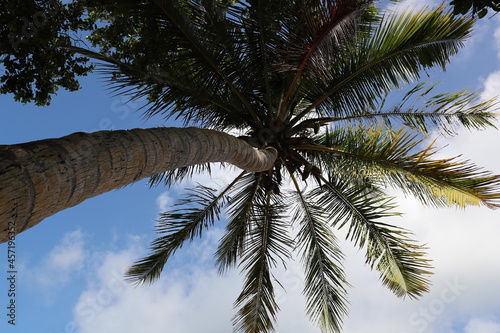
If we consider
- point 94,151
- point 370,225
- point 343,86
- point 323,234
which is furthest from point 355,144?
point 94,151

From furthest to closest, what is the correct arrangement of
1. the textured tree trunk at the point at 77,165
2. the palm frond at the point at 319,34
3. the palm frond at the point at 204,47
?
the palm frond at the point at 204,47 → the palm frond at the point at 319,34 → the textured tree trunk at the point at 77,165

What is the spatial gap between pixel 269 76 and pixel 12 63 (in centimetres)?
402

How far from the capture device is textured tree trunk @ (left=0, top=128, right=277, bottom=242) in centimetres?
208

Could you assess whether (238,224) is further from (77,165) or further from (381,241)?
(77,165)

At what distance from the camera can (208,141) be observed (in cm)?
416

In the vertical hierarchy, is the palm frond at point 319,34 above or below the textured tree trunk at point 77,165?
above

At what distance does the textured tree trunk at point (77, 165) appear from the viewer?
2.08 meters

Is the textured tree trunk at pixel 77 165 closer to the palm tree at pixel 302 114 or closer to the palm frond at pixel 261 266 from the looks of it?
the palm tree at pixel 302 114

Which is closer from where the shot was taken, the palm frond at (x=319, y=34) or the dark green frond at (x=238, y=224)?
the palm frond at (x=319, y=34)

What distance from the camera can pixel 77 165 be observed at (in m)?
2.49

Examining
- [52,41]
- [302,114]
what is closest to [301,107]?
[302,114]

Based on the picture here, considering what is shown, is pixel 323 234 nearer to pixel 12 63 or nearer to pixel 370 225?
pixel 370 225

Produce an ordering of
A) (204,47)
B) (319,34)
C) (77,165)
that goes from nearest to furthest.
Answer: (77,165), (319,34), (204,47)

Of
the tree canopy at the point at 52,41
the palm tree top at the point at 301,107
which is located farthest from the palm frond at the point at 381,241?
the tree canopy at the point at 52,41
